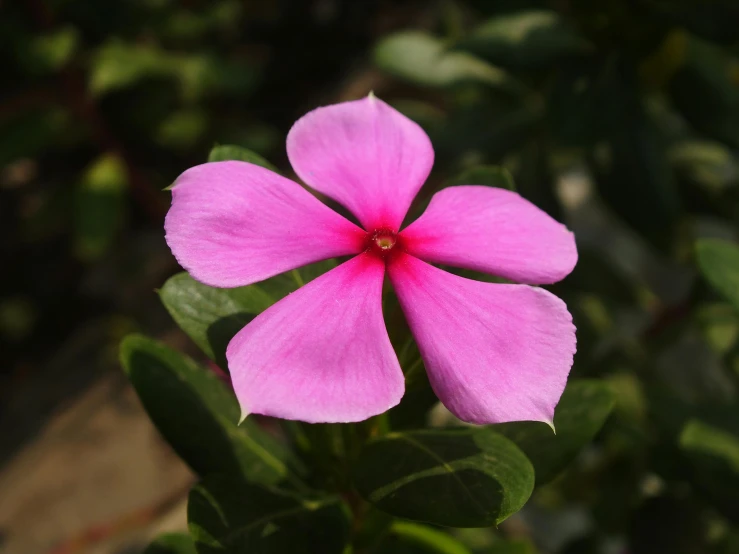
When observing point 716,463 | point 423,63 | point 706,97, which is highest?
point 423,63

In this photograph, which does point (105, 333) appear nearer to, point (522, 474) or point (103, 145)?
point (103, 145)

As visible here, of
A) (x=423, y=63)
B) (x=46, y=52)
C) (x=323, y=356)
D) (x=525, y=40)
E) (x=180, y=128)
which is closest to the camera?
(x=323, y=356)

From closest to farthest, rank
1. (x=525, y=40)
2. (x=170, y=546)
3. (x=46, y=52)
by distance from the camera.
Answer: (x=170, y=546)
(x=525, y=40)
(x=46, y=52)

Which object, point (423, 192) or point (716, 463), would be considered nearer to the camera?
point (716, 463)

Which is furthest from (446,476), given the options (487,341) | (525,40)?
(525,40)

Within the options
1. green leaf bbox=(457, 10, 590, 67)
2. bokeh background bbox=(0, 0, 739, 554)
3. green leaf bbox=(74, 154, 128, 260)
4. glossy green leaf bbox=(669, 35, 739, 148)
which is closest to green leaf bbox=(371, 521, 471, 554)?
bokeh background bbox=(0, 0, 739, 554)

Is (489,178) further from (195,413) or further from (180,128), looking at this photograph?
(180,128)

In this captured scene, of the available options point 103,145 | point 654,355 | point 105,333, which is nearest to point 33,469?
point 105,333

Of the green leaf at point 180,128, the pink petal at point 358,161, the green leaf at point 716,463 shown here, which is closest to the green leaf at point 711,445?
the green leaf at point 716,463

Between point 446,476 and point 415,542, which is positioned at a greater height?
point 446,476
